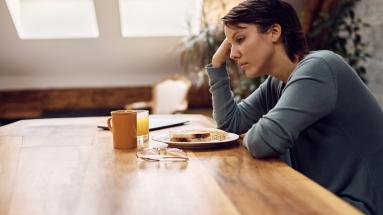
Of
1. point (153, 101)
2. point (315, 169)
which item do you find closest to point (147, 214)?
point (315, 169)

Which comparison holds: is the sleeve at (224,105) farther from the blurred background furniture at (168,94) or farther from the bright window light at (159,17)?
the bright window light at (159,17)

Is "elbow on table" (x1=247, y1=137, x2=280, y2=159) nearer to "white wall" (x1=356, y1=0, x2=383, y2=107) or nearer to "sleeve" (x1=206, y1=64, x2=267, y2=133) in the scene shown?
"sleeve" (x1=206, y1=64, x2=267, y2=133)

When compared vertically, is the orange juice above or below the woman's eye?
below

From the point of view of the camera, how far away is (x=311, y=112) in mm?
1263

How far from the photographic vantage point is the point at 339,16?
354 centimetres

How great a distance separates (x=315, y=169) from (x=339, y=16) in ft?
7.98

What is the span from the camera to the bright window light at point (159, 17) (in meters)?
4.45

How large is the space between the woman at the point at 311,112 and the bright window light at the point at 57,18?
3.06m

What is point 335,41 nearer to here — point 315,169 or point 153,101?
point 153,101

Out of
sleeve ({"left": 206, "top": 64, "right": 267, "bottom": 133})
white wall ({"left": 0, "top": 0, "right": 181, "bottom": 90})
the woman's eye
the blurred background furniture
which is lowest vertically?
the blurred background furniture

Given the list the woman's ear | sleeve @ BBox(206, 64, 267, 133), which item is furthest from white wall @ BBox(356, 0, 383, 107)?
the woman's ear

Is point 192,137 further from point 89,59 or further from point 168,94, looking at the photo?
point 89,59

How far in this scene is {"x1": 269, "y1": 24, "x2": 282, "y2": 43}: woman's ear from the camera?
1501 mm

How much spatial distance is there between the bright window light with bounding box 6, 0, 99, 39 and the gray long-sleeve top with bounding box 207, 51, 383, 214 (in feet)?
10.8
